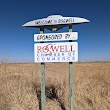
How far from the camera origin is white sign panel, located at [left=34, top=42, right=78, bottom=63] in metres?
4.96

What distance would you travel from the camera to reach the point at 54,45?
5066 mm

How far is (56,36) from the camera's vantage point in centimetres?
508

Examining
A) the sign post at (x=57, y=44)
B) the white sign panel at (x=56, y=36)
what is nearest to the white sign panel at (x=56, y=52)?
the sign post at (x=57, y=44)

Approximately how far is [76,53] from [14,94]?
245 cm

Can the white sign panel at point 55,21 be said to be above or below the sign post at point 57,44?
above

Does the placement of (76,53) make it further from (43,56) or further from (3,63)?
(3,63)

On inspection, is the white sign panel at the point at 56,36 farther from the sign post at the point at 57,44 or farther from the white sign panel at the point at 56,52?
the white sign panel at the point at 56,52

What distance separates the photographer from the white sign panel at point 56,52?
4961 millimetres

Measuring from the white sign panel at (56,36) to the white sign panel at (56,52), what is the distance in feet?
0.43

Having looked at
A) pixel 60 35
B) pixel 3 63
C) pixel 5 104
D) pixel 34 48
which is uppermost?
pixel 60 35

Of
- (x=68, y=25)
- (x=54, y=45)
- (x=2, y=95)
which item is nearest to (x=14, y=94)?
(x=2, y=95)

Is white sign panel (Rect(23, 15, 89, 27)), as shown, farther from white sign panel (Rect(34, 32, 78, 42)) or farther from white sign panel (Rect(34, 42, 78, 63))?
white sign panel (Rect(34, 42, 78, 63))

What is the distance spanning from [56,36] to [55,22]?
0.35 metres

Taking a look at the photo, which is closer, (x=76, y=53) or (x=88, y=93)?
(x=76, y=53)
